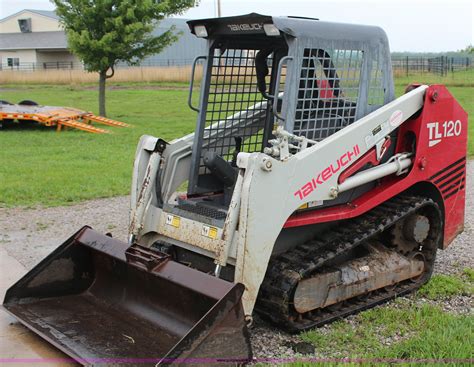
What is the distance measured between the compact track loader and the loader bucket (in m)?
0.01

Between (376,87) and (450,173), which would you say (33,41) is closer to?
(450,173)

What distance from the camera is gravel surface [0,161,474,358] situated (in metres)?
4.90

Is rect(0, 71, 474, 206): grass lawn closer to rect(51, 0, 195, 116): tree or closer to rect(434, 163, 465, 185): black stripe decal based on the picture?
rect(51, 0, 195, 116): tree

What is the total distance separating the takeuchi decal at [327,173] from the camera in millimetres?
4766

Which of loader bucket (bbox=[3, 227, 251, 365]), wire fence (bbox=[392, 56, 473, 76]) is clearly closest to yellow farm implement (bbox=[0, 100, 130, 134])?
loader bucket (bbox=[3, 227, 251, 365])

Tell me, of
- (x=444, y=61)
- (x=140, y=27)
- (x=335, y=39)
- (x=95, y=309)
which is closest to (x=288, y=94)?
(x=335, y=39)

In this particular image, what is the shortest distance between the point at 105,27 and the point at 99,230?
1490 cm

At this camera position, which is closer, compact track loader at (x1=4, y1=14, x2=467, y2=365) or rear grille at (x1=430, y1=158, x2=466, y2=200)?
compact track loader at (x1=4, y1=14, x2=467, y2=365)

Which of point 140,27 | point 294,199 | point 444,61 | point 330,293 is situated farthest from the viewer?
point 444,61

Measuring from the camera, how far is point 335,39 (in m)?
5.18

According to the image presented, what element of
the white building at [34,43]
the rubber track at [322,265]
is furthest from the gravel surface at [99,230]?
the white building at [34,43]

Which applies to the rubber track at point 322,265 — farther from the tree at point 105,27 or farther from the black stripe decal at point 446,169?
the tree at point 105,27

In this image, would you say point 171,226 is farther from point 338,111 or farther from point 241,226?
point 338,111

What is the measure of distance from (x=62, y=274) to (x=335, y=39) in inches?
112
